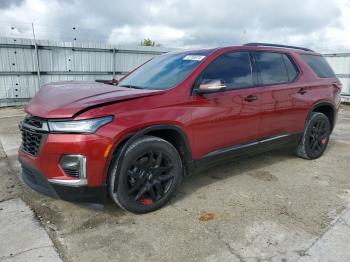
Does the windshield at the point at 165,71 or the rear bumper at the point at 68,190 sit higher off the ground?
the windshield at the point at 165,71

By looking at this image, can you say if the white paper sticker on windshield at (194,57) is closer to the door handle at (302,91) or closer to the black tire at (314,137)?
the door handle at (302,91)

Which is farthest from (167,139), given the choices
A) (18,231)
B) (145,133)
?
(18,231)

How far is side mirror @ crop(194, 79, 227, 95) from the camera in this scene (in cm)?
324

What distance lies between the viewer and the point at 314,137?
16.4 feet

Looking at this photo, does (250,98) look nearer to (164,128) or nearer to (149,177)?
(164,128)

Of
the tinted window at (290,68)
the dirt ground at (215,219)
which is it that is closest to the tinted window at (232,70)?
the tinted window at (290,68)

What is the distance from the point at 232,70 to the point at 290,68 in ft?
4.12

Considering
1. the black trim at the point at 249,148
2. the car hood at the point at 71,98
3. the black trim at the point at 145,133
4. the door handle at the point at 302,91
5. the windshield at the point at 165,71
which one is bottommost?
the black trim at the point at 249,148

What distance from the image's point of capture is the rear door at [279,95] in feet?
13.3

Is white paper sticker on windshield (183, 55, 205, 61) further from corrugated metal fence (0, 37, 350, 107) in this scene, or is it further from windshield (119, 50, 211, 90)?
corrugated metal fence (0, 37, 350, 107)

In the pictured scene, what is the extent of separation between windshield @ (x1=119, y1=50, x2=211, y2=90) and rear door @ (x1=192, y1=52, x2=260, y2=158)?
209mm

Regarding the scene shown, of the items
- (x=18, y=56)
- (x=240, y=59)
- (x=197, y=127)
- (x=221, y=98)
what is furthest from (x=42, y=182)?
(x=18, y=56)

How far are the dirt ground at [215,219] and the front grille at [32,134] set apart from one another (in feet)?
2.24

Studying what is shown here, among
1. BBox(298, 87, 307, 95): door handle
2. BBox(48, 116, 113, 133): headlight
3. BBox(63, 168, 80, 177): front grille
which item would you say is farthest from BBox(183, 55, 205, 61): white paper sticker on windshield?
BBox(63, 168, 80, 177): front grille
